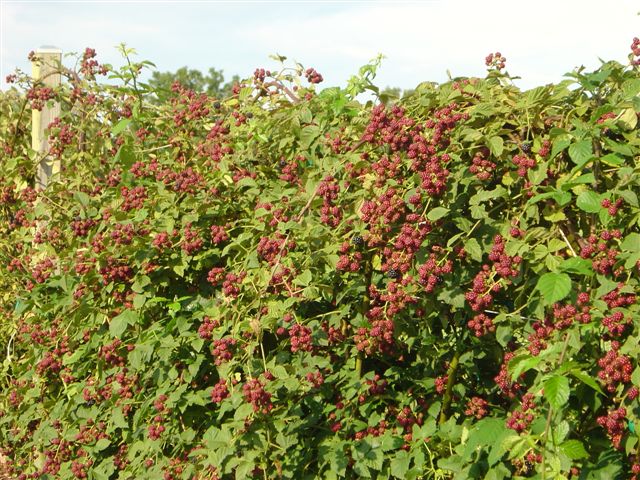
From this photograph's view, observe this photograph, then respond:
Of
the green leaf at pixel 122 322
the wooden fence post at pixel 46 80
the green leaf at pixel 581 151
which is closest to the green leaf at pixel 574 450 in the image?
the green leaf at pixel 581 151

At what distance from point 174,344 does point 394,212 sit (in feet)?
3.86

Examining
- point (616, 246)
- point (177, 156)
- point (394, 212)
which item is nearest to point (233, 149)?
point (177, 156)

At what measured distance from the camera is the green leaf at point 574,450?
2.68m

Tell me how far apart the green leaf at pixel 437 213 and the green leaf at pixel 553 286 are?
1.31ft

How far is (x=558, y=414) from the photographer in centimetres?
275

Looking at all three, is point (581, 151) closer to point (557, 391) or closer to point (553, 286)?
point (553, 286)

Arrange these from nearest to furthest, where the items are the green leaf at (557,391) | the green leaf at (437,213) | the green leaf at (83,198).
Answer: the green leaf at (557,391)
the green leaf at (437,213)
the green leaf at (83,198)

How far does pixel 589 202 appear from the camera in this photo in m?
2.78

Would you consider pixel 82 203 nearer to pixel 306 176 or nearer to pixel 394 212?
pixel 306 176

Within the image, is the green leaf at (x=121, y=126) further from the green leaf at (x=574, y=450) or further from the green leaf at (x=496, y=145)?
the green leaf at (x=574, y=450)

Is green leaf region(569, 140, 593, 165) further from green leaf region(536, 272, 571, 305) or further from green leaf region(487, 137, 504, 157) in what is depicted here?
green leaf region(536, 272, 571, 305)

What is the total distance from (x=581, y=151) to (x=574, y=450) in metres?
0.96

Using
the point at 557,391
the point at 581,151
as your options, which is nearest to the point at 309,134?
the point at 581,151

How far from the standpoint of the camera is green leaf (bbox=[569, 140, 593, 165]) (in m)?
2.79
